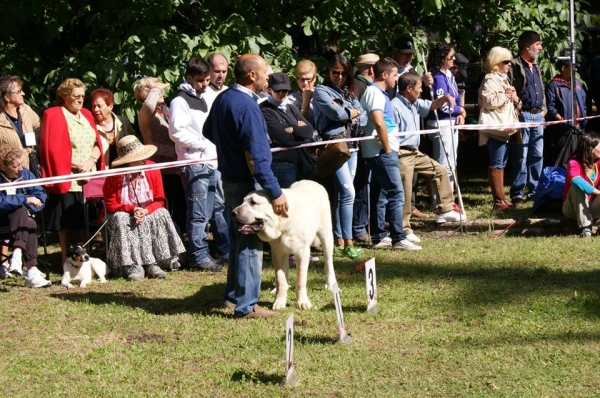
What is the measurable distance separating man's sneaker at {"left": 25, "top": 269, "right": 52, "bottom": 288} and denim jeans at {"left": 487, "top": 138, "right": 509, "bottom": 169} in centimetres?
576

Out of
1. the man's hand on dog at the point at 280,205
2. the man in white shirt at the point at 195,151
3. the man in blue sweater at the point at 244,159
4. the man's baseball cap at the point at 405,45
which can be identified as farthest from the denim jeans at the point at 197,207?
the man's baseball cap at the point at 405,45

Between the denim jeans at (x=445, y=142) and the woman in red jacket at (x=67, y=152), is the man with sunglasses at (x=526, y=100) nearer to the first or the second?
the denim jeans at (x=445, y=142)

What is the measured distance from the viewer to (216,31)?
1181cm

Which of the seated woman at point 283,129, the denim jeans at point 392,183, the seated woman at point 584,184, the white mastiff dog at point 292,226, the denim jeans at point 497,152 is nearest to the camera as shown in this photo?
the white mastiff dog at point 292,226

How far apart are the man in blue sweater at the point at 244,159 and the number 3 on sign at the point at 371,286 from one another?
74 centimetres

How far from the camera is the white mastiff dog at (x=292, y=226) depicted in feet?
25.2

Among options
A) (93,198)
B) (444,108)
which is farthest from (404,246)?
(93,198)

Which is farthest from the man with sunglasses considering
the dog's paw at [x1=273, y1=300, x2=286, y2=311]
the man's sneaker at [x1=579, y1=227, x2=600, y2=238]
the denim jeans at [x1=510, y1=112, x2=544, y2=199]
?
the dog's paw at [x1=273, y1=300, x2=286, y2=311]

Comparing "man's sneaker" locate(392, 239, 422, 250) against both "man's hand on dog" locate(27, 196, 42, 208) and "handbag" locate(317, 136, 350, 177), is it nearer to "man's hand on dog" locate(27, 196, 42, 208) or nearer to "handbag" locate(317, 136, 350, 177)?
"handbag" locate(317, 136, 350, 177)

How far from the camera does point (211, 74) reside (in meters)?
10.2

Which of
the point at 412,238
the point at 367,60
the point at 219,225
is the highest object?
the point at 367,60

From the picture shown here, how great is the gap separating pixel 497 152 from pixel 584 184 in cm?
181

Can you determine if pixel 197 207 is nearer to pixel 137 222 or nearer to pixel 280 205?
pixel 137 222

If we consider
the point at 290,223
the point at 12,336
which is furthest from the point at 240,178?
the point at 12,336
